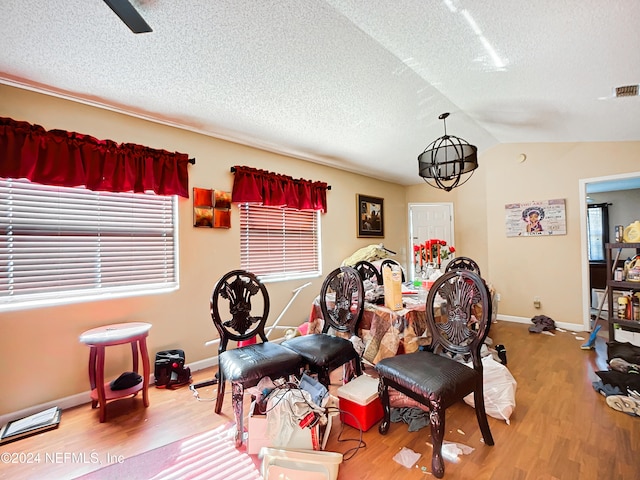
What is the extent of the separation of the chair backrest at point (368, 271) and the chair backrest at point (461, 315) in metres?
1.40

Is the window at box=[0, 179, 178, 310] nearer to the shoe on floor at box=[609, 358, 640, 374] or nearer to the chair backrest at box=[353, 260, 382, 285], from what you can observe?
the chair backrest at box=[353, 260, 382, 285]

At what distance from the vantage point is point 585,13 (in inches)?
62.4

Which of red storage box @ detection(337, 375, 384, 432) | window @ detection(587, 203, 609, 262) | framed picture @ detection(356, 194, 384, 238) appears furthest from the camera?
window @ detection(587, 203, 609, 262)

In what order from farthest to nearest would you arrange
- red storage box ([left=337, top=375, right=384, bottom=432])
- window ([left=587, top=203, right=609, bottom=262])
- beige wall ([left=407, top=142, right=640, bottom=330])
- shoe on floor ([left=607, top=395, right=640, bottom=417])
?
window ([left=587, top=203, right=609, bottom=262]) < beige wall ([left=407, top=142, right=640, bottom=330]) < shoe on floor ([left=607, top=395, right=640, bottom=417]) < red storage box ([left=337, top=375, right=384, bottom=432])

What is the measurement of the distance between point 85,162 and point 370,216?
159 inches

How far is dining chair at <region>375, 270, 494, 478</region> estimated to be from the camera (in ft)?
5.05

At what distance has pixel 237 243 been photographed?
11.1ft

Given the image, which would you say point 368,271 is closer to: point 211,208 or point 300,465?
point 211,208

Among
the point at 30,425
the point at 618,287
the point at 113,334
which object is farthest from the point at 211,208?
the point at 618,287

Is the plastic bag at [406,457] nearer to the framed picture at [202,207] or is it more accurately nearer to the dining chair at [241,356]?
the dining chair at [241,356]

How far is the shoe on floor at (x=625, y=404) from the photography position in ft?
6.70

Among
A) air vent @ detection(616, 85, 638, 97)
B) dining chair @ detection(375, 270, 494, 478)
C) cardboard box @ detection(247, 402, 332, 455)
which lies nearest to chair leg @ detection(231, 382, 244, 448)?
cardboard box @ detection(247, 402, 332, 455)

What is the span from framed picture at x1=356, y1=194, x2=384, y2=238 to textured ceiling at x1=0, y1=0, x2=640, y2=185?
73.9 inches

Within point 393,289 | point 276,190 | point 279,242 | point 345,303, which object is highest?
point 276,190
